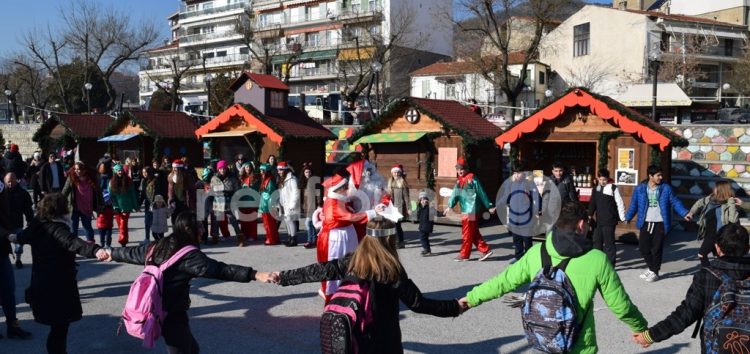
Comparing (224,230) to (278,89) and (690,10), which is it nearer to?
(278,89)

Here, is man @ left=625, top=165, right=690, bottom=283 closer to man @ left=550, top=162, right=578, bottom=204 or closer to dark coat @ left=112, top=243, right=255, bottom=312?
man @ left=550, top=162, right=578, bottom=204

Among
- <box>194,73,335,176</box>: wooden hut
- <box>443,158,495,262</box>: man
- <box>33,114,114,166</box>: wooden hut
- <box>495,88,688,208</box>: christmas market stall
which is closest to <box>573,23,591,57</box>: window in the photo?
<box>194,73,335,176</box>: wooden hut

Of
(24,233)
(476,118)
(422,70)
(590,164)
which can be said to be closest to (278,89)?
(476,118)

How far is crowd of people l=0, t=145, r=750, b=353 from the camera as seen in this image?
3.43m

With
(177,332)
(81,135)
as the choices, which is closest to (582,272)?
(177,332)

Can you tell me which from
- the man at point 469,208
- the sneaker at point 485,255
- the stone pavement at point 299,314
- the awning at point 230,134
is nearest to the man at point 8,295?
the stone pavement at point 299,314

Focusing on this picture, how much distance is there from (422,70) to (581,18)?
11706mm

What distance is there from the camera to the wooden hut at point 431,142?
14.6m

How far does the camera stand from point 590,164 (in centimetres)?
1486

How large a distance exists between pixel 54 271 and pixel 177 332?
1400mm

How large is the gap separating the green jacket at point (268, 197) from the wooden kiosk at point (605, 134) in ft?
16.9

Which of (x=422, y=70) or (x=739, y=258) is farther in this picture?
(x=422, y=70)

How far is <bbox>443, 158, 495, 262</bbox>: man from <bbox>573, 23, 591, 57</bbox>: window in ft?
113

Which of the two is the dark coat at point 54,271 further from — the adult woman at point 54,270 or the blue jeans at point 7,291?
the blue jeans at point 7,291
